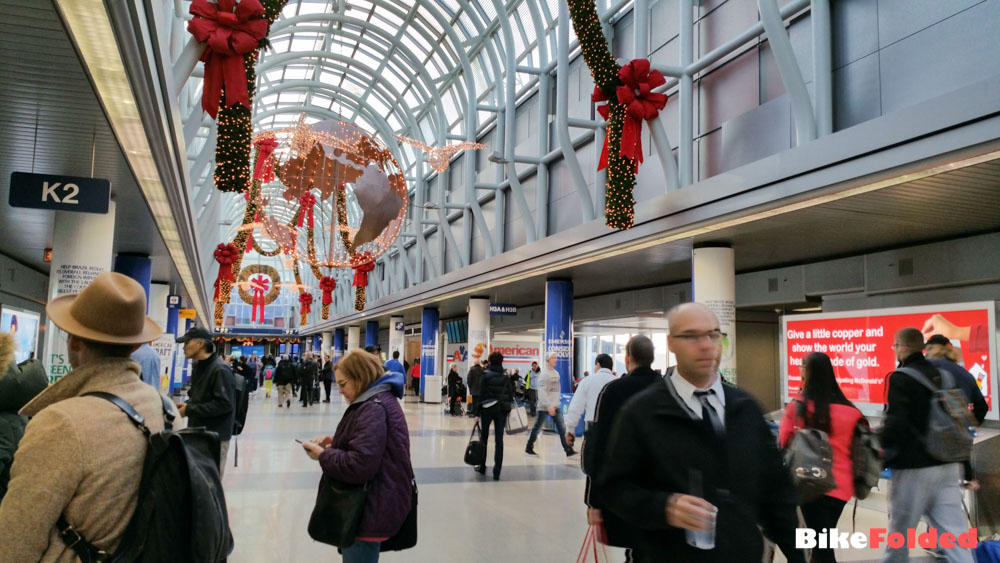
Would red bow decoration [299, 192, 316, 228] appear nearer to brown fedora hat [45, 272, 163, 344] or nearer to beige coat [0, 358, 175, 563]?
brown fedora hat [45, 272, 163, 344]

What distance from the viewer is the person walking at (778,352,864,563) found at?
427cm

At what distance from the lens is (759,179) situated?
368 inches

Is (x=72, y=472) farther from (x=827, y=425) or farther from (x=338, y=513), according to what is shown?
(x=827, y=425)

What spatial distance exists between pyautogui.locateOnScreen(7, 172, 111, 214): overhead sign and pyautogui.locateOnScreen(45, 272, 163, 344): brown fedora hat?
5596 mm

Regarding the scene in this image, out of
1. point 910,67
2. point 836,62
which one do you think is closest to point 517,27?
point 836,62

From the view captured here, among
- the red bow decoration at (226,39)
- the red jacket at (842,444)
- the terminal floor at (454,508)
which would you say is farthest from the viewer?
the red bow decoration at (226,39)

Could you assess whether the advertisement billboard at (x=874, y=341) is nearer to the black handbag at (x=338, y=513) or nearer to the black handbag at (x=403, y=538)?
the black handbag at (x=403, y=538)

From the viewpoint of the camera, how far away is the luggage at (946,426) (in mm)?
4438

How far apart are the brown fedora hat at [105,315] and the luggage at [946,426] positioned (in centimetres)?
455

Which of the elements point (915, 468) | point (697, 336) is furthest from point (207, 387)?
point (915, 468)

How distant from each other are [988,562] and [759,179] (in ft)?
21.1

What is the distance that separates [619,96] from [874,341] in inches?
196

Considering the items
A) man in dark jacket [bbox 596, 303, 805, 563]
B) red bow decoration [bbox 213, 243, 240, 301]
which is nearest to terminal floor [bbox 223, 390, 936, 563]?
man in dark jacket [bbox 596, 303, 805, 563]

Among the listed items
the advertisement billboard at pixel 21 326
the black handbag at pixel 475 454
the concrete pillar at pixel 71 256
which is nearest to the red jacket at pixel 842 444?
the black handbag at pixel 475 454
